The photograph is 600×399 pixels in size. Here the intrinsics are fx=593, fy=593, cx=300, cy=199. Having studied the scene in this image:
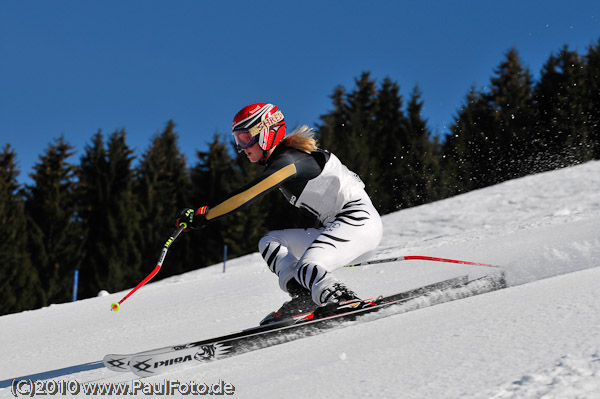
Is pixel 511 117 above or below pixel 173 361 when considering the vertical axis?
above

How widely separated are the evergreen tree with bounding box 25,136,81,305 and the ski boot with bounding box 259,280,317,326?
66.4 ft

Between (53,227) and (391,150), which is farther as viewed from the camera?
(391,150)

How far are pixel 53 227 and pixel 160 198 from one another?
5.66 m

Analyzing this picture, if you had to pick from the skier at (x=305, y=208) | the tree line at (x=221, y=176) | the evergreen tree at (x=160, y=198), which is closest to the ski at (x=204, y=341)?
the skier at (x=305, y=208)

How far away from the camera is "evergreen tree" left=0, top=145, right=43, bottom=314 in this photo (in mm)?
20266

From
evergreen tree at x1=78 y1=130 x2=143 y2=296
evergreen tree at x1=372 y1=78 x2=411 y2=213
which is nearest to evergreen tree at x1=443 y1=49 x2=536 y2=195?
evergreen tree at x1=372 y1=78 x2=411 y2=213

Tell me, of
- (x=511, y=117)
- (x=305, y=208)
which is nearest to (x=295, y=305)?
(x=305, y=208)

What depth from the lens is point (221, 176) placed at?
96.4ft

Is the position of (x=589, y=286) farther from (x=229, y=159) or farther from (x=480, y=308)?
(x=229, y=159)

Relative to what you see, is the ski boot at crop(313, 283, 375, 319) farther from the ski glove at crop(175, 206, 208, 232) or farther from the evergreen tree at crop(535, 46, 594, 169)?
the evergreen tree at crop(535, 46, 594, 169)

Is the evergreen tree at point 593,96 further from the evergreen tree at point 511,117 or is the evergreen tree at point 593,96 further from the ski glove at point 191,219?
the ski glove at point 191,219

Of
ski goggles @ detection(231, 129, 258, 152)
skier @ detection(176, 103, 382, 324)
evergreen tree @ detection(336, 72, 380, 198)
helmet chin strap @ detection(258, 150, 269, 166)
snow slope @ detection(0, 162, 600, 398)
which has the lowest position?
snow slope @ detection(0, 162, 600, 398)

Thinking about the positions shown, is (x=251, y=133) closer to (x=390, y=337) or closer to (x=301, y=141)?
(x=301, y=141)

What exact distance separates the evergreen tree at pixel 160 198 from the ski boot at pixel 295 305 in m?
22.3
